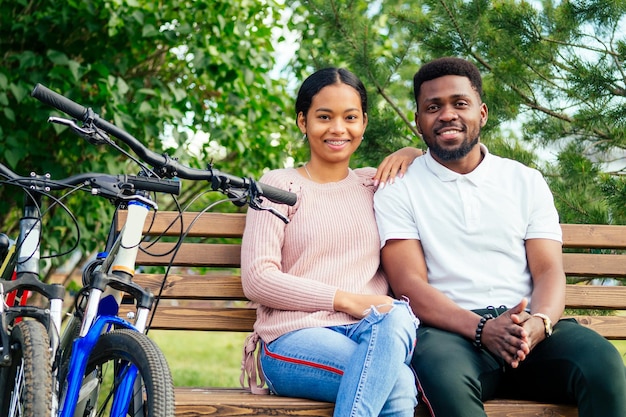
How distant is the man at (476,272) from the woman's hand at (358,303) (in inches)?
6.8

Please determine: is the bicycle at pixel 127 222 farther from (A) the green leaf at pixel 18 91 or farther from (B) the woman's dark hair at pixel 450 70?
(A) the green leaf at pixel 18 91

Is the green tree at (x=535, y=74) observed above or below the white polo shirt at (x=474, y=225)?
above

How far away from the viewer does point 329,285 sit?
9.37 ft

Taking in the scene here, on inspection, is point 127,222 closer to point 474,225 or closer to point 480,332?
point 480,332

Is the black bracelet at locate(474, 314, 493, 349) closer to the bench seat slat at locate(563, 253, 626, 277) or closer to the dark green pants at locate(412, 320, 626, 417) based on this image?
the dark green pants at locate(412, 320, 626, 417)

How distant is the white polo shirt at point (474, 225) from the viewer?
3.01 m

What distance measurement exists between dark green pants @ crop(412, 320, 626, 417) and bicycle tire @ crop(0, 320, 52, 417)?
1121mm

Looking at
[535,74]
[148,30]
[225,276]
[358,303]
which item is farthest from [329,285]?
[148,30]

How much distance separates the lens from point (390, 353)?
2494 millimetres

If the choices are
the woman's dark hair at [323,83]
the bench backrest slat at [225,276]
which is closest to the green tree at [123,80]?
the bench backrest slat at [225,276]

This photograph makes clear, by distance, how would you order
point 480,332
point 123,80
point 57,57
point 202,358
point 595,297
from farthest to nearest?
point 202,358 → point 123,80 → point 57,57 → point 595,297 → point 480,332

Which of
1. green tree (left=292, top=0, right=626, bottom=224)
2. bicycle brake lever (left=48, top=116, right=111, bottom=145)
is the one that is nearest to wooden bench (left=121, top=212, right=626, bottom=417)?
green tree (left=292, top=0, right=626, bottom=224)

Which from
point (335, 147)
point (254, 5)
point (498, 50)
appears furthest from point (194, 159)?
point (335, 147)

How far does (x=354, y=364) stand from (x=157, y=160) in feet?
2.75
